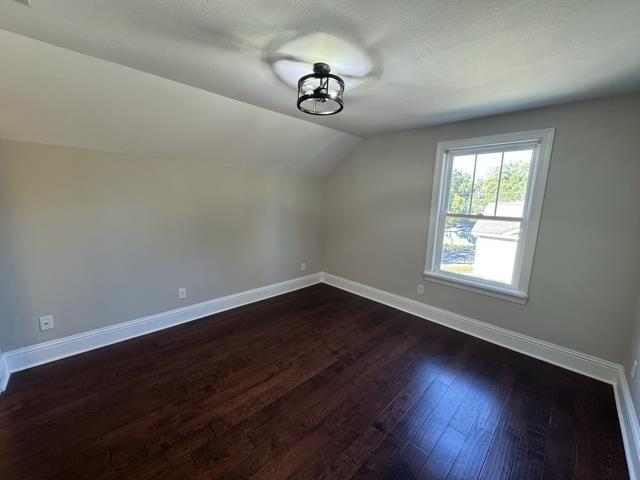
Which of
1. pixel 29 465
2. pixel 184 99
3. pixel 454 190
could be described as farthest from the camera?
pixel 454 190

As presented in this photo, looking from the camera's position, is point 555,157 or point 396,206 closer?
point 555,157

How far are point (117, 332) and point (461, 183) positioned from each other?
396cm

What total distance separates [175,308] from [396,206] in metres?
2.98

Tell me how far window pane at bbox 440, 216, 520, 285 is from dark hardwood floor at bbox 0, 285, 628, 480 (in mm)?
777

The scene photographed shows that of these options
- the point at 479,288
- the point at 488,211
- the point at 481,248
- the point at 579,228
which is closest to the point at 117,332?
the point at 479,288

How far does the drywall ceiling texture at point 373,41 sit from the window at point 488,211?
0.60 meters

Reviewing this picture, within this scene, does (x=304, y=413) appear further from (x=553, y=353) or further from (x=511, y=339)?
(x=553, y=353)

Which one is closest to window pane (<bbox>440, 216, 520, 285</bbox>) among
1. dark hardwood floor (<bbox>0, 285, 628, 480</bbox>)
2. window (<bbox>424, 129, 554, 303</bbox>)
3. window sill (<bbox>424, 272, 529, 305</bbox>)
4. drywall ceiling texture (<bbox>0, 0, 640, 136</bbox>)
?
window (<bbox>424, 129, 554, 303</bbox>)

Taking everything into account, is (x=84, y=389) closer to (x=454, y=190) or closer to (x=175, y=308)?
(x=175, y=308)

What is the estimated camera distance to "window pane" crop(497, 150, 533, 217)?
257 cm

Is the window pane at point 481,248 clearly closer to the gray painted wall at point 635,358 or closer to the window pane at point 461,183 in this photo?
the window pane at point 461,183

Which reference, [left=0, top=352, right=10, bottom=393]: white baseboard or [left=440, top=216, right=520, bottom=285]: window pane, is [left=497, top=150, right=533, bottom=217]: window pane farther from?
[left=0, top=352, right=10, bottom=393]: white baseboard

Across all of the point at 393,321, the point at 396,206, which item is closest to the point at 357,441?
the point at 393,321

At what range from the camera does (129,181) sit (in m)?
2.54
